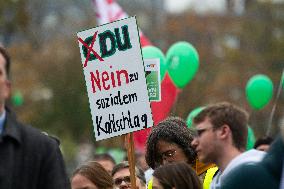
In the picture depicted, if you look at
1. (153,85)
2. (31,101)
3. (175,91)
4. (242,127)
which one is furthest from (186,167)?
(31,101)

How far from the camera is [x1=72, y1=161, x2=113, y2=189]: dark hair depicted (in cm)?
842

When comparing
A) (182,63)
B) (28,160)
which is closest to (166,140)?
(28,160)

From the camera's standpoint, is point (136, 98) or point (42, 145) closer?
point (42, 145)

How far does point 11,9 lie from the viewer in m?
47.1

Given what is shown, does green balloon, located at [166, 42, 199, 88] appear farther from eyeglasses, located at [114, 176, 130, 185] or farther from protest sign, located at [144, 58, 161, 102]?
eyeglasses, located at [114, 176, 130, 185]

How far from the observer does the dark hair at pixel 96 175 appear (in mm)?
8422

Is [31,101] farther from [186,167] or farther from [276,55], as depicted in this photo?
[186,167]

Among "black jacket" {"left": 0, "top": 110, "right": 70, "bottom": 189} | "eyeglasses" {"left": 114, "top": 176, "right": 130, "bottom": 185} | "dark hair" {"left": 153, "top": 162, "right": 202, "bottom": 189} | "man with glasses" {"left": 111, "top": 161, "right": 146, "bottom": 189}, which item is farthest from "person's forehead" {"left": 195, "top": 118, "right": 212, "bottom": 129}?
"eyeglasses" {"left": 114, "top": 176, "right": 130, "bottom": 185}

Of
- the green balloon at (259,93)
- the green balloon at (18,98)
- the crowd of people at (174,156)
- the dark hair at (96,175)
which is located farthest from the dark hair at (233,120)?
the green balloon at (18,98)

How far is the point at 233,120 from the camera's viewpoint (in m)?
6.78

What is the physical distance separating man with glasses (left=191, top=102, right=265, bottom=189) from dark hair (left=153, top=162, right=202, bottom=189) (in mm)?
235

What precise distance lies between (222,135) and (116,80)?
1.95m

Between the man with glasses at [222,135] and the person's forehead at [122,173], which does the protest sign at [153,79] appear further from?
the man with glasses at [222,135]

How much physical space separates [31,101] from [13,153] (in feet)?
141
